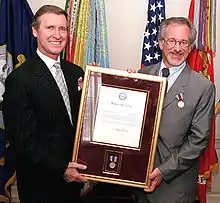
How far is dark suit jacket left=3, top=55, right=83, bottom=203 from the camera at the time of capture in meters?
2.06

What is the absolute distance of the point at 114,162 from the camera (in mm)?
2148

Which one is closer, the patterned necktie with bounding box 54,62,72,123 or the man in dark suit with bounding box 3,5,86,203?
the man in dark suit with bounding box 3,5,86,203

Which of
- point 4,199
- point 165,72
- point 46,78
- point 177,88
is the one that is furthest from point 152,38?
point 4,199

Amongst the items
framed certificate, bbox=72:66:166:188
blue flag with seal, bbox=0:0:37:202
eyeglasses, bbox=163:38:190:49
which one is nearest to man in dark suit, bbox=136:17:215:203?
eyeglasses, bbox=163:38:190:49

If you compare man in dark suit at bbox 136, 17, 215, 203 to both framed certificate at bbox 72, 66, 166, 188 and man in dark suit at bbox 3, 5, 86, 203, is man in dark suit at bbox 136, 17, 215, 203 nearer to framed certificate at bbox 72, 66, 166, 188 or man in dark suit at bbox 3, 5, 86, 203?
framed certificate at bbox 72, 66, 166, 188

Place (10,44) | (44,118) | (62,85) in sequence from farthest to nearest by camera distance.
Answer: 1. (10,44)
2. (62,85)
3. (44,118)

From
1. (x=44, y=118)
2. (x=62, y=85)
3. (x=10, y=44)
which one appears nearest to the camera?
(x=44, y=118)

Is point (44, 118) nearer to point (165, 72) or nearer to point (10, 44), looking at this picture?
point (165, 72)

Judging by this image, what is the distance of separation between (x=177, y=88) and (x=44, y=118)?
2.41 feet

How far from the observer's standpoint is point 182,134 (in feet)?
7.23

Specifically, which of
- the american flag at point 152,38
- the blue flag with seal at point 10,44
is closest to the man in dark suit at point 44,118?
the blue flag with seal at point 10,44

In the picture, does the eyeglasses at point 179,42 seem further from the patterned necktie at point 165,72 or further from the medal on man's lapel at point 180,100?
the medal on man's lapel at point 180,100

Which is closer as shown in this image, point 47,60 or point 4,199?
point 47,60

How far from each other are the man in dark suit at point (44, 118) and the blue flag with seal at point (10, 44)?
106 cm
